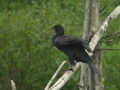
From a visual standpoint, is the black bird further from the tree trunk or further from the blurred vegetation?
the blurred vegetation

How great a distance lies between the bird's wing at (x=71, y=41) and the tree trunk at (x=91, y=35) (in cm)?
71

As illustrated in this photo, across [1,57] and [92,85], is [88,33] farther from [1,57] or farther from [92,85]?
[1,57]

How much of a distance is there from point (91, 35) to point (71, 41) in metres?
0.86

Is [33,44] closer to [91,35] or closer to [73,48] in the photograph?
[91,35]

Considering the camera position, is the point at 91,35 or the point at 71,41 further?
the point at 91,35

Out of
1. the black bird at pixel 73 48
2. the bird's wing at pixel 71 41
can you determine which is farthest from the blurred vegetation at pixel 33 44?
the bird's wing at pixel 71 41

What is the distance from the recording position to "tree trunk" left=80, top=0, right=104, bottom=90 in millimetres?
4973

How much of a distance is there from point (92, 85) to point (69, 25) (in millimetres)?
1981

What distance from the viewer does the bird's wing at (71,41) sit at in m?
4.01

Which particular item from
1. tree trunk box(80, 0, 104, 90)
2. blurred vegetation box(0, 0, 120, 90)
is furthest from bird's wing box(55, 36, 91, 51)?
blurred vegetation box(0, 0, 120, 90)

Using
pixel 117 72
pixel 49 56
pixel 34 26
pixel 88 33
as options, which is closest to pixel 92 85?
pixel 88 33

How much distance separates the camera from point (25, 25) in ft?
21.1

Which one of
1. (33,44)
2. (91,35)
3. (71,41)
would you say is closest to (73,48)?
(71,41)

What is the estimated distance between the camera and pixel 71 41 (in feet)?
13.6
